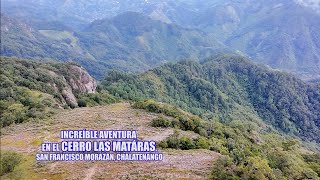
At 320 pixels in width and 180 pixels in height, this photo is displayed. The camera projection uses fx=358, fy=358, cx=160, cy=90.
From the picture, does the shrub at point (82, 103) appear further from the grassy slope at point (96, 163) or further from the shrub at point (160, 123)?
the shrub at point (160, 123)

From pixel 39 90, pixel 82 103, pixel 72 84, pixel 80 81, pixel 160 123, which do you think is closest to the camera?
pixel 160 123

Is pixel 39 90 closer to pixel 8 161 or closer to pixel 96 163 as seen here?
pixel 96 163

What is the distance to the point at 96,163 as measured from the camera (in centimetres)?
7212

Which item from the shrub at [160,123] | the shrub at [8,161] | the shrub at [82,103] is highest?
the shrub at [8,161]

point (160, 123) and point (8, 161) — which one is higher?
point (8, 161)

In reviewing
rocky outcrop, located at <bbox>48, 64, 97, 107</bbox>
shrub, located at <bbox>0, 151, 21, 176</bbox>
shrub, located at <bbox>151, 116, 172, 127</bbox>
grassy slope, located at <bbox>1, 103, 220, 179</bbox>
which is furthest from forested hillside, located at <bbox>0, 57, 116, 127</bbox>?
shrub, located at <bbox>151, 116, 172, 127</bbox>

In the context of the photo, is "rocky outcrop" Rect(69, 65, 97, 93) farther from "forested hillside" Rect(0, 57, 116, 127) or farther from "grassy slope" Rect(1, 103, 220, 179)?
"grassy slope" Rect(1, 103, 220, 179)

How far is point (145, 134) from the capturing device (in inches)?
3462

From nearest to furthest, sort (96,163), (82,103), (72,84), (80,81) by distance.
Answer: (96,163) < (82,103) < (72,84) < (80,81)

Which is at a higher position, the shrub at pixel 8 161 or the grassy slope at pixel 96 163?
the shrub at pixel 8 161

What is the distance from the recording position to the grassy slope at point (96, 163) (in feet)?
221

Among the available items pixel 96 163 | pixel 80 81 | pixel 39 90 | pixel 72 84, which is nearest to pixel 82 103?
pixel 39 90

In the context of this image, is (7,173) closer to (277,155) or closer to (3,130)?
(3,130)

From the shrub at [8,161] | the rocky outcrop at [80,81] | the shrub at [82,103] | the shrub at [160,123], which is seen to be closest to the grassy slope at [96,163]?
the shrub at [8,161]
